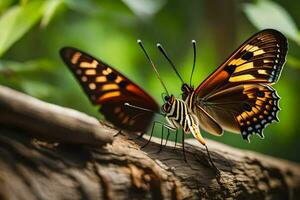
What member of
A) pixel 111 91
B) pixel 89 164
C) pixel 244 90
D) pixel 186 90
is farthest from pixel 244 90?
pixel 89 164

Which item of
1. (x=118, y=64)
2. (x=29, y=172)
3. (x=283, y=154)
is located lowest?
(x=283, y=154)

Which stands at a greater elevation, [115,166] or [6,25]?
[6,25]

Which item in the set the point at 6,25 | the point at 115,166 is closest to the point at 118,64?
the point at 6,25

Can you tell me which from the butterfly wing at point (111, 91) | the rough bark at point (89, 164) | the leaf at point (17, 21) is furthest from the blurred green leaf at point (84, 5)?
the rough bark at point (89, 164)

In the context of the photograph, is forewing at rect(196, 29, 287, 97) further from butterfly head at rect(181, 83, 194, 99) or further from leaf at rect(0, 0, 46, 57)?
leaf at rect(0, 0, 46, 57)

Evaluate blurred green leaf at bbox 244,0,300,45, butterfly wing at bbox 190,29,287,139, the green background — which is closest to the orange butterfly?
butterfly wing at bbox 190,29,287,139

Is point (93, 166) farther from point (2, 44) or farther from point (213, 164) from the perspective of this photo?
point (2, 44)

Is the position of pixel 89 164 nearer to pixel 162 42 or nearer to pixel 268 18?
pixel 268 18
